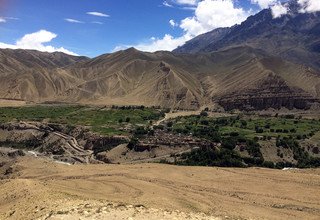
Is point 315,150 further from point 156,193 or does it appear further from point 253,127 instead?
point 156,193

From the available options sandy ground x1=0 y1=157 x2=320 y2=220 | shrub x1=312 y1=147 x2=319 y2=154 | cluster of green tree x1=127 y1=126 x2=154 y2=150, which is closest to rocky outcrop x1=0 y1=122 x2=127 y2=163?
cluster of green tree x1=127 y1=126 x2=154 y2=150

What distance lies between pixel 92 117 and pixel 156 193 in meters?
87.0

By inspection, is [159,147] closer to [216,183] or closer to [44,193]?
[216,183]

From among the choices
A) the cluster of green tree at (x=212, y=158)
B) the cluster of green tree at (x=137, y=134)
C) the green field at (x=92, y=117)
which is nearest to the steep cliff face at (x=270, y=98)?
the green field at (x=92, y=117)

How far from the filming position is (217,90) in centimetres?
19550

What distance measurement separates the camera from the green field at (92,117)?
384 feet

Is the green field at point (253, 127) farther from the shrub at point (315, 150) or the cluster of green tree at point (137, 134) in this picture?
the cluster of green tree at point (137, 134)

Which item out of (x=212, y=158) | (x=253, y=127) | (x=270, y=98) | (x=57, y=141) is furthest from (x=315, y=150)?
(x=270, y=98)

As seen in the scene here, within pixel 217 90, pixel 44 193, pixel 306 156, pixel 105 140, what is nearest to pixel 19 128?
pixel 105 140

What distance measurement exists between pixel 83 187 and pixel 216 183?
1699 cm

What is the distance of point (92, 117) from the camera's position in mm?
134500

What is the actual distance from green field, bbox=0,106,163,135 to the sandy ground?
40042 mm

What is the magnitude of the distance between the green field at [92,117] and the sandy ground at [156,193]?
40042 mm

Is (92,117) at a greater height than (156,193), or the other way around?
(92,117)
